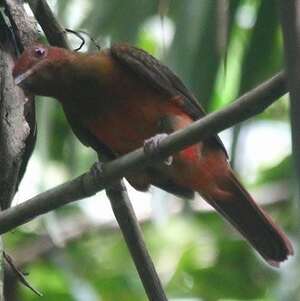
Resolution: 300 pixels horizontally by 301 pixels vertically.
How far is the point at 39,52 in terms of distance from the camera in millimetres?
2312

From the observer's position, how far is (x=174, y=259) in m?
4.32

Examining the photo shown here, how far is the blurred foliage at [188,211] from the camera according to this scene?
1925mm

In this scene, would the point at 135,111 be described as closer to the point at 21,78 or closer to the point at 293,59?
the point at 21,78

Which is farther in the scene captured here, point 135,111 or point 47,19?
point 135,111

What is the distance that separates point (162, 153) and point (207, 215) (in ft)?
9.92

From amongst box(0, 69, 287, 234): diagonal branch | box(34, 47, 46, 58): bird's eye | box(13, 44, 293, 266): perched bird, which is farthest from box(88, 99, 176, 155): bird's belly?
box(0, 69, 287, 234): diagonal branch

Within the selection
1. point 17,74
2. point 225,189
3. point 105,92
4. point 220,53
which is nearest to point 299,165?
point 220,53

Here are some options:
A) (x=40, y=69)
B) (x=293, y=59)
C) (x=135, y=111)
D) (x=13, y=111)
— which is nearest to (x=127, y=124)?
(x=135, y=111)

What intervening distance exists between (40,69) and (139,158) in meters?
1.17

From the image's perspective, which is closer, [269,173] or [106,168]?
[106,168]

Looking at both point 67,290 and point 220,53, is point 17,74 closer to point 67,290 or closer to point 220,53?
point 220,53

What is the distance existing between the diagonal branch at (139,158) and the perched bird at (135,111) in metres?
0.88

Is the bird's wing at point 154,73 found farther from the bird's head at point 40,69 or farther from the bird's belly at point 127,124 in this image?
the bird's head at point 40,69

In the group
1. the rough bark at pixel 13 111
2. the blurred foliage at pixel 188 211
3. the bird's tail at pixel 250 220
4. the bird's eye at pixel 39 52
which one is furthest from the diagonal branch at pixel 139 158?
the bird's tail at pixel 250 220
